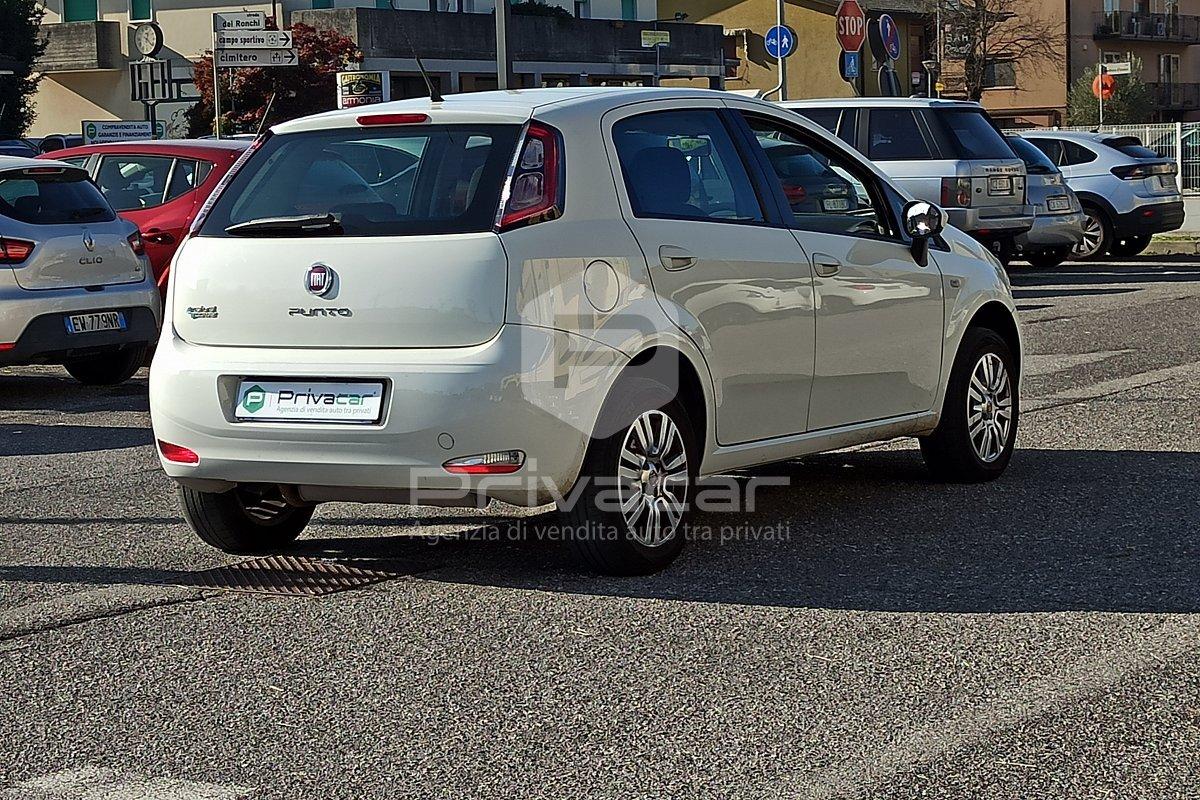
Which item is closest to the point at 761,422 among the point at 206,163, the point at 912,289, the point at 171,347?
the point at 912,289

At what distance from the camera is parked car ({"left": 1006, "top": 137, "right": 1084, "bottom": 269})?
2198cm

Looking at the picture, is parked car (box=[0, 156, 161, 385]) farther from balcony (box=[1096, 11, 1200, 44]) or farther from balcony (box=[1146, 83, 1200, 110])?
balcony (box=[1146, 83, 1200, 110])

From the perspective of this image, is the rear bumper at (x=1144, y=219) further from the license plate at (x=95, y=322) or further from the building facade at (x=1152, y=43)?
the building facade at (x=1152, y=43)

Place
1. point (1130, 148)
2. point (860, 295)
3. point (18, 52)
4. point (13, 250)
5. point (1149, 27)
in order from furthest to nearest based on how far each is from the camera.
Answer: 1. point (1149, 27)
2. point (18, 52)
3. point (1130, 148)
4. point (13, 250)
5. point (860, 295)

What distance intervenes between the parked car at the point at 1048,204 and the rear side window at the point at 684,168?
49.5 feet

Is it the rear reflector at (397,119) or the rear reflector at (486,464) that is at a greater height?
the rear reflector at (397,119)

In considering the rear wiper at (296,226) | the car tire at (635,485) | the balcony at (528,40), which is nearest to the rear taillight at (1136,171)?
the car tire at (635,485)

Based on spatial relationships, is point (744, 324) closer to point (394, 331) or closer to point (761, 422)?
point (761, 422)

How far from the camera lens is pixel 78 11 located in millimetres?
55812

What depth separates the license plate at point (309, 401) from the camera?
617cm

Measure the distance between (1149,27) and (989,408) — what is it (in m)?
81.3

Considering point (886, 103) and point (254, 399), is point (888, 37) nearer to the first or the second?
point (886, 103)

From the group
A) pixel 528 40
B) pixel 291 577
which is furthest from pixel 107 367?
pixel 528 40

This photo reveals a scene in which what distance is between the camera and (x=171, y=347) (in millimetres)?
6586
